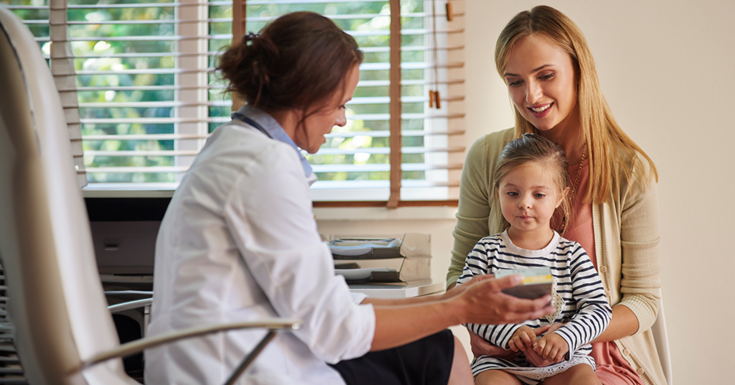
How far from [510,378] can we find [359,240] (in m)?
0.72

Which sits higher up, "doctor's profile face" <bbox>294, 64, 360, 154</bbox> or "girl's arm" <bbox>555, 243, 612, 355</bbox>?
"doctor's profile face" <bbox>294, 64, 360, 154</bbox>

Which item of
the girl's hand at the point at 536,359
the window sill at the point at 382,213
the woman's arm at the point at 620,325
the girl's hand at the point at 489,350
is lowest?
the girl's hand at the point at 489,350

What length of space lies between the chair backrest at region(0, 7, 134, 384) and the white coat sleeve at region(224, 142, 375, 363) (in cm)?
27

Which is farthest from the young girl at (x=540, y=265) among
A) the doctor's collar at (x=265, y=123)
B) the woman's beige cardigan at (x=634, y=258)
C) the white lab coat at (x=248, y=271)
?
the doctor's collar at (x=265, y=123)

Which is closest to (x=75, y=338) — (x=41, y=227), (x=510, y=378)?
(x=41, y=227)

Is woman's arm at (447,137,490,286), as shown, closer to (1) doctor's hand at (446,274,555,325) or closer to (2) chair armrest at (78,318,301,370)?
(1) doctor's hand at (446,274,555,325)

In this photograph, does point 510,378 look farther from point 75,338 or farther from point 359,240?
point 75,338

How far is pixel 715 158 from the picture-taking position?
2.13 meters

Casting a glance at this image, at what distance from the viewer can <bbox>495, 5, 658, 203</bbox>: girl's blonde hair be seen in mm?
1552

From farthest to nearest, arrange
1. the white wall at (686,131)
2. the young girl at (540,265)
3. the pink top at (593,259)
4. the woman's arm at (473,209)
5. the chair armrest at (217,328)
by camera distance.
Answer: the white wall at (686,131) → the woman's arm at (473,209) → the pink top at (593,259) → the young girl at (540,265) → the chair armrest at (217,328)

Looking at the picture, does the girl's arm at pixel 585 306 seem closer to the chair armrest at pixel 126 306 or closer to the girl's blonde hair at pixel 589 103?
the girl's blonde hair at pixel 589 103

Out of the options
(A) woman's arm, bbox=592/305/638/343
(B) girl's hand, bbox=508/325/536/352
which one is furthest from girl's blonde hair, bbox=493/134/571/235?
(B) girl's hand, bbox=508/325/536/352

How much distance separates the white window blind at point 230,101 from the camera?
2.31 metres

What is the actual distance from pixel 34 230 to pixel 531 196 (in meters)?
1.15
